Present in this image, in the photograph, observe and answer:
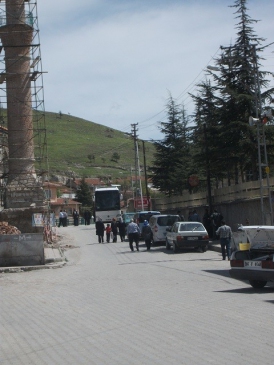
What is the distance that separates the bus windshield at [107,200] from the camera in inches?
2135

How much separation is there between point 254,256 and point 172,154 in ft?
132

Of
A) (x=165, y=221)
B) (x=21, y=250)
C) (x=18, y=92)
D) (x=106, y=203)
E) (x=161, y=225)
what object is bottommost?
(x=21, y=250)

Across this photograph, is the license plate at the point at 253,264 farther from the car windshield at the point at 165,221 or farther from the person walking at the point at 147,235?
the car windshield at the point at 165,221

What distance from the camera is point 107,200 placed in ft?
179

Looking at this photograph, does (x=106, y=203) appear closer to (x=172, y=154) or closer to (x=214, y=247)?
(x=172, y=154)

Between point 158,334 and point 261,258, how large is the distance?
5.68 m

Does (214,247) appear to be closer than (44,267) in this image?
No

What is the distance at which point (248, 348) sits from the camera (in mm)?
7926

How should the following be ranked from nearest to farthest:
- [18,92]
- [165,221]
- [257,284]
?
[257,284] < [165,221] < [18,92]

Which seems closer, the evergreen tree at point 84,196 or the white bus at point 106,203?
the white bus at point 106,203

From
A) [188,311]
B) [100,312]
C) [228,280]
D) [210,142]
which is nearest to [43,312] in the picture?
[100,312]

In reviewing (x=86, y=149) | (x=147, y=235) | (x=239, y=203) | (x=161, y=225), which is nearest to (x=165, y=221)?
(x=161, y=225)

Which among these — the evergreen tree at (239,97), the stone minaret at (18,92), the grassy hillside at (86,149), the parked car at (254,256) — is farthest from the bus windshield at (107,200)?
the grassy hillside at (86,149)

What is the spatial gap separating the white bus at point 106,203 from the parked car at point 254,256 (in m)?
39.1
